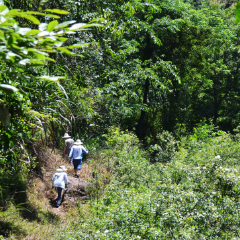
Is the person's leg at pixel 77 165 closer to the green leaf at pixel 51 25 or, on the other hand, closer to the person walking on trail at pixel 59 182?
the person walking on trail at pixel 59 182

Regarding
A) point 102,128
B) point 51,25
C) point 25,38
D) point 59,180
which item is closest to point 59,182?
point 59,180

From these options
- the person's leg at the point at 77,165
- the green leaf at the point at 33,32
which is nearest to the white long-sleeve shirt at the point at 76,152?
the person's leg at the point at 77,165

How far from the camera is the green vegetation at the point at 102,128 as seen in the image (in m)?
2.41

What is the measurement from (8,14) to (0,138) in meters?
1.90

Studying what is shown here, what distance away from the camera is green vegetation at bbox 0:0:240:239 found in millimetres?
2414

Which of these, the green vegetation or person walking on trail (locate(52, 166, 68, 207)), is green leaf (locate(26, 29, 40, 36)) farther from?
person walking on trail (locate(52, 166, 68, 207))

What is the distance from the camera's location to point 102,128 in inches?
502

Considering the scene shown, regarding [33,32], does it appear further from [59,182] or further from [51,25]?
[59,182]

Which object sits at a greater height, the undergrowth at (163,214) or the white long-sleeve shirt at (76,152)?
the undergrowth at (163,214)

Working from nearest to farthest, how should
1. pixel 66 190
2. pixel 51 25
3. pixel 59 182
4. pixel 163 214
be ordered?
pixel 51 25, pixel 163 214, pixel 59 182, pixel 66 190

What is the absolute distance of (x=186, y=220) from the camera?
4.70 m

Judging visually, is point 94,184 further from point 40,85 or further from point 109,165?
point 40,85

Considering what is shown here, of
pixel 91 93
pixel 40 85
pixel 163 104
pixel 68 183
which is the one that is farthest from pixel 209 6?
pixel 40 85

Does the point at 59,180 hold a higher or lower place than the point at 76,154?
higher
